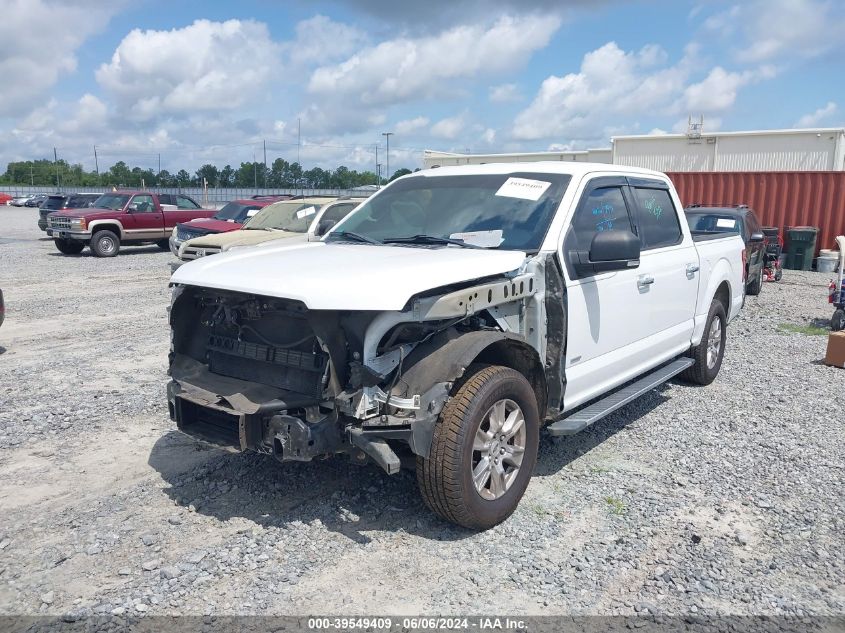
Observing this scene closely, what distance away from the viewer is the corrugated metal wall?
62.2 ft

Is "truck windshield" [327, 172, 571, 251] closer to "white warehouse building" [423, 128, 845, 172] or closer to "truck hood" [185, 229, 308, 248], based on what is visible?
"truck hood" [185, 229, 308, 248]

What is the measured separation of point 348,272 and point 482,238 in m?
1.15

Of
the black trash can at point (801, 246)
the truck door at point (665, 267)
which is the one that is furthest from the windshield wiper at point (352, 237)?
the black trash can at point (801, 246)

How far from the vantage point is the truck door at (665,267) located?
5.50 meters

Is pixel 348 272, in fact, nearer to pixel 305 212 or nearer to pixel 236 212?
pixel 305 212

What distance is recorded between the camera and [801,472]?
4898 millimetres

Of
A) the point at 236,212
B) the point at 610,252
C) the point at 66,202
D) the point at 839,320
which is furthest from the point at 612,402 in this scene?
the point at 66,202

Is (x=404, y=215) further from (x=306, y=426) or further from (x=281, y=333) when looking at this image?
(x=306, y=426)

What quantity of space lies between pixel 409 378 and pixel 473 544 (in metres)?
1.00

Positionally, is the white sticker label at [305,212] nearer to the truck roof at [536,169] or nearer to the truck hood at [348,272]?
the truck roof at [536,169]

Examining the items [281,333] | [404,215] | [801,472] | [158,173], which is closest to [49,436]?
[281,333]

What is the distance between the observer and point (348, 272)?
3.75 meters

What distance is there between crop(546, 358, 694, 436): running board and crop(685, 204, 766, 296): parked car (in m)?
7.65

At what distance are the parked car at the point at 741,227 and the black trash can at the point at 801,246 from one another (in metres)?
4.97
